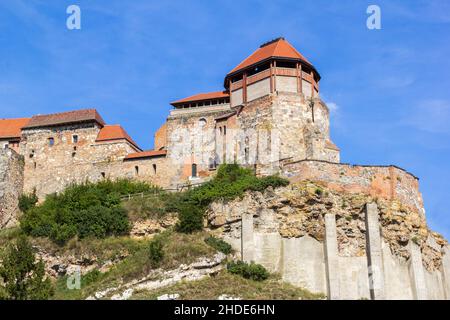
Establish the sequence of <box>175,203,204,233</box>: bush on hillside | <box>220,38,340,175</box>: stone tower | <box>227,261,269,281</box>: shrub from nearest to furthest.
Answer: <box>227,261,269,281</box>: shrub, <box>175,203,204,233</box>: bush on hillside, <box>220,38,340,175</box>: stone tower

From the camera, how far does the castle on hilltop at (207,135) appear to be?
53.6 metres

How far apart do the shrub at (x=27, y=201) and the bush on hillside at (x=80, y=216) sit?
513cm

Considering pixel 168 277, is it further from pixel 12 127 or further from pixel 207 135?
pixel 12 127

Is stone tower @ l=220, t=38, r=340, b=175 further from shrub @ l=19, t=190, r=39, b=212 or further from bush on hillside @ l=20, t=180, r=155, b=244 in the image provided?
shrub @ l=19, t=190, r=39, b=212

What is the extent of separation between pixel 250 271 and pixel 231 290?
279cm

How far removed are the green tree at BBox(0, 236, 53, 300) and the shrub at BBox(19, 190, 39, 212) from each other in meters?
19.7

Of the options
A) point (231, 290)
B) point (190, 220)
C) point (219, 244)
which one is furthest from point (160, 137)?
point (231, 290)

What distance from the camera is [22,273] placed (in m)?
38.0

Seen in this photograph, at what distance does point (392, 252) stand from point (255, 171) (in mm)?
10394

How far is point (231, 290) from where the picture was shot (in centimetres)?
4116

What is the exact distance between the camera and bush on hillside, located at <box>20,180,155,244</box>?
48469mm

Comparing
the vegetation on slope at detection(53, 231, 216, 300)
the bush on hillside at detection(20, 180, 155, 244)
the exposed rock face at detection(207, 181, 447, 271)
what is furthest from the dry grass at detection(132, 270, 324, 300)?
the bush on hillside at detection(20, 180, 155, 244)
